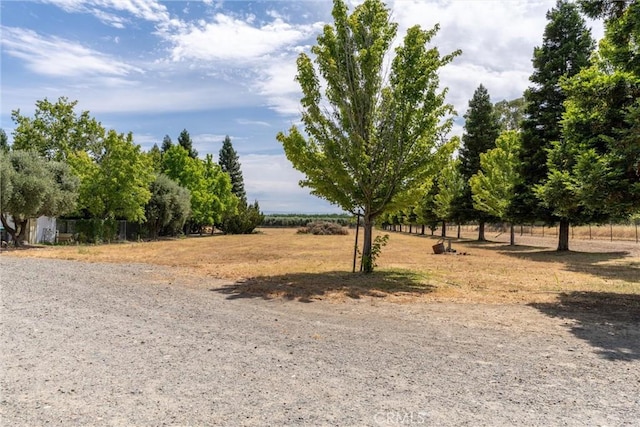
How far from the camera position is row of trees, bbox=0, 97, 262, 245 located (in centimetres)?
2258

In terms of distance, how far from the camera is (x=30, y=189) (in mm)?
21547

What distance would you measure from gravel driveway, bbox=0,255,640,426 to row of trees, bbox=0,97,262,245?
1721 cm

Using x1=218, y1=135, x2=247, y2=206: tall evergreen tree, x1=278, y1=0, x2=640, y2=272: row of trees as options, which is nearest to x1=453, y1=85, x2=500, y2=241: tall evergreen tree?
x1=278, y1=0, x2=640, y2=272: row of trees

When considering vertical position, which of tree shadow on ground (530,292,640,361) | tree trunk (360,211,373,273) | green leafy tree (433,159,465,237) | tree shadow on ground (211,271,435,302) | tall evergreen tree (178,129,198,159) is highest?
tall evergreen tree (178,129,198,159)

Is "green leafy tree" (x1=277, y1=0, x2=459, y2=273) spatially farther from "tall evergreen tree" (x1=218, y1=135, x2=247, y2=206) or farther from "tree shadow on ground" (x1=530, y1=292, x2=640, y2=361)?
"tall evergreen tree" (x1=218, y1=135, x2=247, y2=206)

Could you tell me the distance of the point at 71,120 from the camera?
42.4m

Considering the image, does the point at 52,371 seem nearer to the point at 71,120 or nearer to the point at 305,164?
the point at 305,164

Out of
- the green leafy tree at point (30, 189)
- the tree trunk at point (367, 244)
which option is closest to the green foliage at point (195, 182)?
the green leafy tree at point (30, 189)

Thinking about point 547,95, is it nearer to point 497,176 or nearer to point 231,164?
point 497,176

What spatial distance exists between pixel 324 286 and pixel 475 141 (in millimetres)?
35146

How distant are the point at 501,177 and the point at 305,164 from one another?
76.5ft

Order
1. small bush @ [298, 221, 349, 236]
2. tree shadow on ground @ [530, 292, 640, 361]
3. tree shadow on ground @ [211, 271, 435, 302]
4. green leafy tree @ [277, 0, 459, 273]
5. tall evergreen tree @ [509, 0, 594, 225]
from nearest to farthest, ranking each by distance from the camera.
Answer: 1. tree shadow on ground @ [530, 292, 640, 361]
2. tree shadow on ground @ [211, 271, 435, 302]
3. green leafy tree @ [277, 0, 459, 273]
4. tall evergreen tree @ [509, 0, 594, 225]
5. small bush @ [298, 221, 349, 236]

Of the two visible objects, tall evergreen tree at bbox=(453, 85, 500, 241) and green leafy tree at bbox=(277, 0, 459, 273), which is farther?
Result: tall evergreen tree at bbox=(453, 85, 500, 241)

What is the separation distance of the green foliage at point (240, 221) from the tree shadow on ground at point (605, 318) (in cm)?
5048
